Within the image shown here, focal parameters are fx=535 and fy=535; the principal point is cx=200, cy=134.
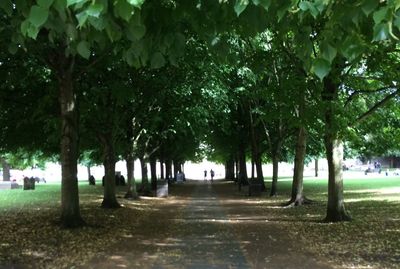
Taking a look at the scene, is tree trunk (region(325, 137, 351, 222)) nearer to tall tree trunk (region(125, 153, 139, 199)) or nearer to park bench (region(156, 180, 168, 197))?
tall tree trunk (region(125, 153, 139, 199))

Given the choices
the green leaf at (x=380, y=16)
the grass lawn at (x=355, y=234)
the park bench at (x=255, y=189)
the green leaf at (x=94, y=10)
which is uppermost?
the green leaf at (x=94, y=10)

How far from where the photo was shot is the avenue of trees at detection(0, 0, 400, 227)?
3920 millimetres

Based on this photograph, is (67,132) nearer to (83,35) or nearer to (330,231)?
(330,231)

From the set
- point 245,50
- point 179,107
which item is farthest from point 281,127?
point 245,50

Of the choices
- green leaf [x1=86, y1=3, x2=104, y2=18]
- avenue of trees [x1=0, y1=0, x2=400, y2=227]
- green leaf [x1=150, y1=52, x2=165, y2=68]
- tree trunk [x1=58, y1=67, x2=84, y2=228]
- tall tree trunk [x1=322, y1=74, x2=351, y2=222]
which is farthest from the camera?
tall tree trunk [x1=322, y1=74, x2=351, y2=222]

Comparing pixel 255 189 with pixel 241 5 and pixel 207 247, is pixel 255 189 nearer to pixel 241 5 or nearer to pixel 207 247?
pixel 207 247

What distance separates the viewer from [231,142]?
41.6 meters

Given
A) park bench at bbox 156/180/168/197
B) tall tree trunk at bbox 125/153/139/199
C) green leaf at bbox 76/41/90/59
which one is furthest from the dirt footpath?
park bench at bbox 156/180/168/197

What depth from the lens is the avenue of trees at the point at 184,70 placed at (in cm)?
392

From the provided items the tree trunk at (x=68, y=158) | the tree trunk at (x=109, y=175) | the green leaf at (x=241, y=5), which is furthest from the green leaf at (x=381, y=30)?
the tree trunk at (x=109, y=175)

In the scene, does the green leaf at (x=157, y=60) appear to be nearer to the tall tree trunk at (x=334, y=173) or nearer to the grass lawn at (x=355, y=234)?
the grass lawn at (x=355, y=234)

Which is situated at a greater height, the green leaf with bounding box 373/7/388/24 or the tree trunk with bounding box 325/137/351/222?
the green leaf with bounding box 373/7/388/24

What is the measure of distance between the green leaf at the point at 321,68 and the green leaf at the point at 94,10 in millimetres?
1489

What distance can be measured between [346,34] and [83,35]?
6.96 ft
